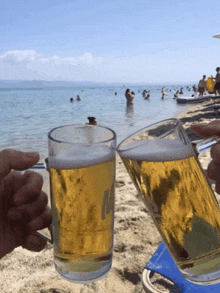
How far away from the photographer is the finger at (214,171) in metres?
1.46

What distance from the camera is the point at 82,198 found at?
1.00 meters

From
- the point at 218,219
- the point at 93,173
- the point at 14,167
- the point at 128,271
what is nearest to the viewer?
the point at 93,173

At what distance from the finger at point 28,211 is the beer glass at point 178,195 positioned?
1.77ft

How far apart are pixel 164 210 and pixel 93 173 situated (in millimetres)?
275

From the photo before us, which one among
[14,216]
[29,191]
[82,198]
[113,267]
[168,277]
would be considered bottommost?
[113,267]

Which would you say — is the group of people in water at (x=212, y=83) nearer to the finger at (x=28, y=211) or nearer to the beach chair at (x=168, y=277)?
the beach chair at (x=168, y=277)

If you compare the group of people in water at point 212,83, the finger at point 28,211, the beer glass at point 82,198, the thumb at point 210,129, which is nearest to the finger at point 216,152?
the thumb at point 210,129

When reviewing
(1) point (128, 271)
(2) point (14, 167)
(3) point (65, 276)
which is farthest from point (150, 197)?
(1) point (128, 271)

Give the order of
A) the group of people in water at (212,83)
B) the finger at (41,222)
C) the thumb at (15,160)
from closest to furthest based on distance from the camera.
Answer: the thumb at (15,160)
the finger at (41,222)
the group of people in water at (212,83)

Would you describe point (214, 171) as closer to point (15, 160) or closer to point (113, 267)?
point (15, 160)

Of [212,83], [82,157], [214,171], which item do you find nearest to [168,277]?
[214,171]

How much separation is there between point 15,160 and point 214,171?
94 centimetres

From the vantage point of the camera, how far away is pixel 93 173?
39.4 inches

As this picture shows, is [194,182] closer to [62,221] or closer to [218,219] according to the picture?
[218,219]
